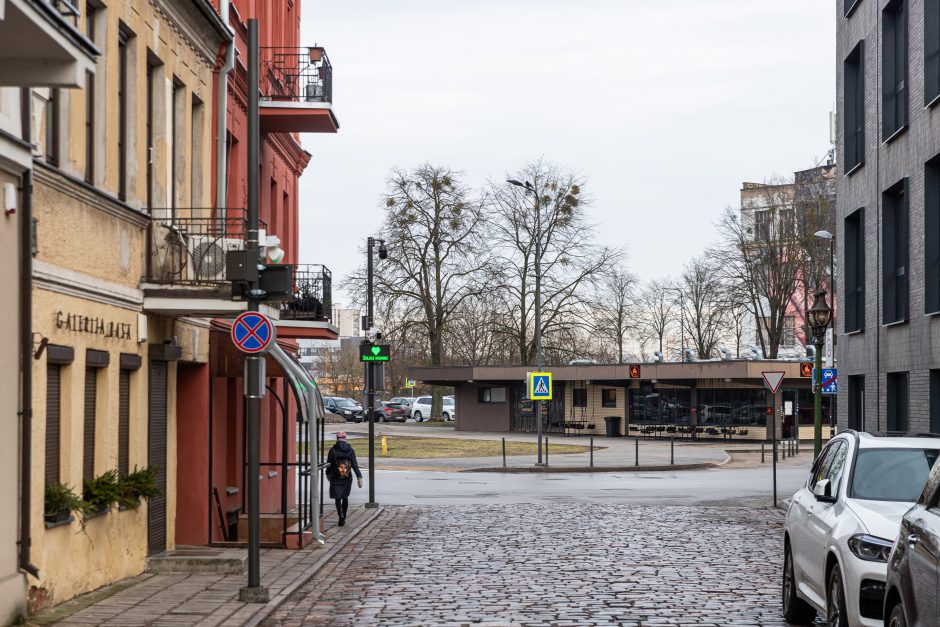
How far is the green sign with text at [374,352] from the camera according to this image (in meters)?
25.8

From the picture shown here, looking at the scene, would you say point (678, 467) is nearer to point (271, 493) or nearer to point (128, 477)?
point (271, 493)

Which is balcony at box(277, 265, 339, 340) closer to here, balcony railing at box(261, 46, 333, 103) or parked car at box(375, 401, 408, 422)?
balcony railing at box(261, 46, 333, 103)

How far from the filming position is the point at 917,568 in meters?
6.94

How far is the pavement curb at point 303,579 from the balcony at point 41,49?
4682mm

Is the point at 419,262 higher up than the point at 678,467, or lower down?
higher up

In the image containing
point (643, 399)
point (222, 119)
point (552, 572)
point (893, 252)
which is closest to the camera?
point (552, 572)

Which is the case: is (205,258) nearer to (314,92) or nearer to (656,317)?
(314,92)

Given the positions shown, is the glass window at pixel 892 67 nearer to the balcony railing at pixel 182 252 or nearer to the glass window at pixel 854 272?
the glass window at pixel 854 272

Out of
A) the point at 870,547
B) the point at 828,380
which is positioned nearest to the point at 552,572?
the point at 870,547

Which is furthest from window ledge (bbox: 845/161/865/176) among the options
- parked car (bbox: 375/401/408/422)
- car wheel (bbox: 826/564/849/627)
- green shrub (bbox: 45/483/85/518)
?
parked car (bbox: 375/401/408/422)

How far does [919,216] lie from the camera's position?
22266 millimetres

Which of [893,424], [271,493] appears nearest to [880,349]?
[893,424]

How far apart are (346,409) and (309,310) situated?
55922 mm

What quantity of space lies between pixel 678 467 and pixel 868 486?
1209 inches
